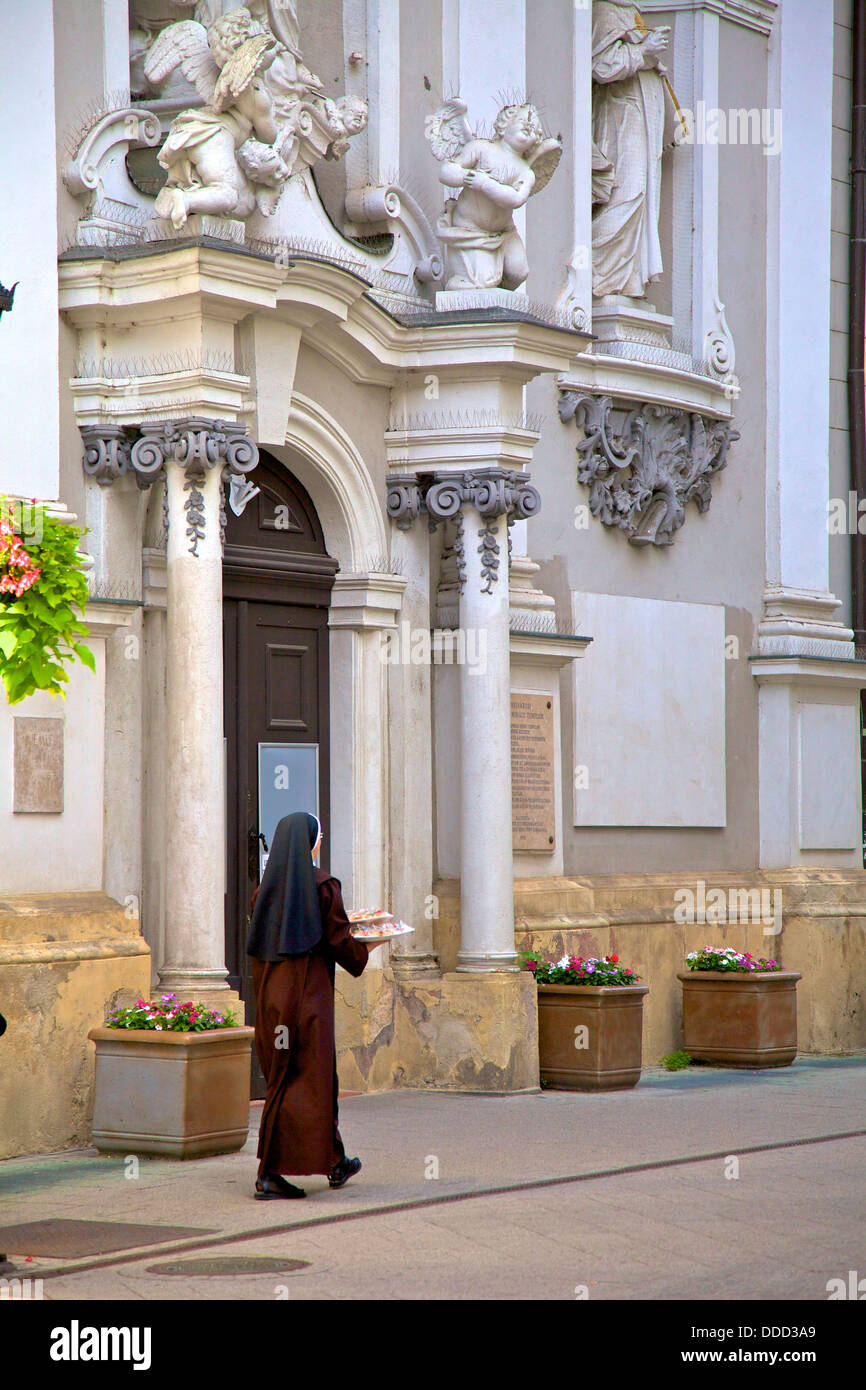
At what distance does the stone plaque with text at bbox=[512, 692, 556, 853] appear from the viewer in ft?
45.2

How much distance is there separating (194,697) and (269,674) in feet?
5.20

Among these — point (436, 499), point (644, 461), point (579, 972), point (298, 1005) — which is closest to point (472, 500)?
point (436, 499)

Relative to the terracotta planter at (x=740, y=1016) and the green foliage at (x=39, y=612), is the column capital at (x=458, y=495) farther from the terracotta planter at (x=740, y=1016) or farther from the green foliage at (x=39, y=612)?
the green foliage at (x=39, y=612)

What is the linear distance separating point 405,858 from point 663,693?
3157 mm

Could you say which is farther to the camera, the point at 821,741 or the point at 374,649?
the point at 821,741

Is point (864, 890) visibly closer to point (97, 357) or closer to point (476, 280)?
point (476, 280)

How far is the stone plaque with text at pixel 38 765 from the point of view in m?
10.5

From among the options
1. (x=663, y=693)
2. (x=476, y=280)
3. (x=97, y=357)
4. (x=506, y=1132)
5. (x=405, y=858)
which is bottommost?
(x=506, y=1132)

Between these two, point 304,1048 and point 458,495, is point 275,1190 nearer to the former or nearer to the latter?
point 304,1048

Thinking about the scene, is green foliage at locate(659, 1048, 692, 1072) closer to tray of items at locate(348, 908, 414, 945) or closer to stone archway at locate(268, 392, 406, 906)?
stone archway at locate(268, 392, 406, 906)

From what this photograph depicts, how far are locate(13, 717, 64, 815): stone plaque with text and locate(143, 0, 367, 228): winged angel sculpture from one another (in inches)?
113

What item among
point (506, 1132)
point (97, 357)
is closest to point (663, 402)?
point (97, 357)
